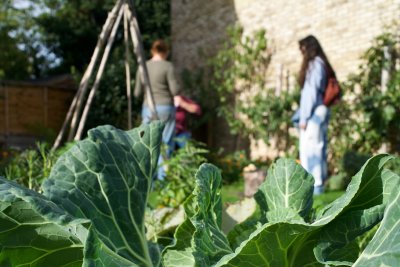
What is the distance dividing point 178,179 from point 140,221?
308 cm

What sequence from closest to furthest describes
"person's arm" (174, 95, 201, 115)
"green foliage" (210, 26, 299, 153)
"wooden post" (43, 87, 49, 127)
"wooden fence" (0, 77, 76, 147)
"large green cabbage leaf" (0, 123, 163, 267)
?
1. "large green cabbage leaf" (0, 123, 163, 267)
2. "person's arm" (174, 95, 201, 115)
3. "green foliage" (210, 26, 299, 153)
4. "wooden fence" (0, 77, 76, 147)
5. "wooden post" (43, 87, 49, 127)

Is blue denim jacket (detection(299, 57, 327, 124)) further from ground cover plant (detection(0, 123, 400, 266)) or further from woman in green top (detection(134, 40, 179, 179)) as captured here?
ground cover plant (detection(0, 123, 400, 266))

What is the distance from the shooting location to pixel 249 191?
5.59m

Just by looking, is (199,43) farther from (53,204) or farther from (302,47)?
(53,204)

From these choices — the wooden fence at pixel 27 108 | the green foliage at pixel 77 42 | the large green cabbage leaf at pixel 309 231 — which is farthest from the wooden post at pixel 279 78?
the large green cabbage leaf at pixel 309 231

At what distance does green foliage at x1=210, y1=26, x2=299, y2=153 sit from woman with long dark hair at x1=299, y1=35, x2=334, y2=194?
3.41 m

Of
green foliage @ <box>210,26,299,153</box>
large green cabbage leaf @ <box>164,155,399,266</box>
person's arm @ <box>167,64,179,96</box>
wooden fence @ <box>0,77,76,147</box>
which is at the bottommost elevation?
wooden fence @ <box>0,77,76,147</box>

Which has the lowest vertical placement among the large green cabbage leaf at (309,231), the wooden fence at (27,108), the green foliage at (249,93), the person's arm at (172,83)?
the wooden fence at (27,108)

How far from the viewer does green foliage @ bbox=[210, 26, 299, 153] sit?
9.63 metres

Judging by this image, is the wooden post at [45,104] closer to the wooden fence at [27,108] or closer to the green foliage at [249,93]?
the wooden fence at [27,108]

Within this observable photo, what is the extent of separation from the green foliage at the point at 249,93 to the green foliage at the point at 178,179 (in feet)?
16.1

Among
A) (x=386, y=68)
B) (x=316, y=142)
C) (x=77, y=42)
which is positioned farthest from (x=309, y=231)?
(x=77, y=42)

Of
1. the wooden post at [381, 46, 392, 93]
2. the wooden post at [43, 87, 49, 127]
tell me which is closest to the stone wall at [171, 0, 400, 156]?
the wooden post at [381, 46, 392, 93]

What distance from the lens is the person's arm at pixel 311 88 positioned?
5.72 metres
